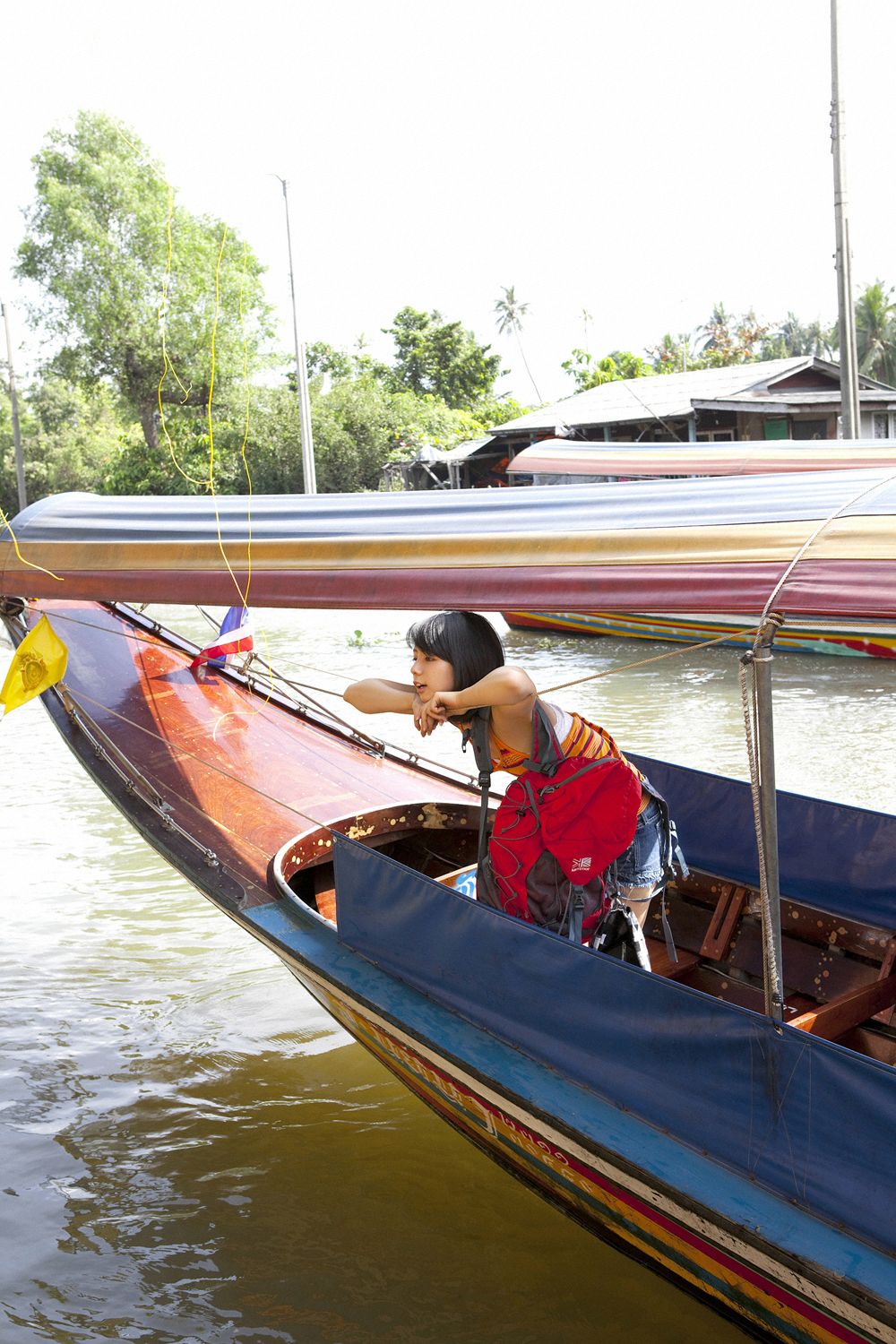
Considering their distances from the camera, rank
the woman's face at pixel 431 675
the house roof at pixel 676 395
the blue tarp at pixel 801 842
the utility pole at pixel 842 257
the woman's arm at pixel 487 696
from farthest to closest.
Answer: the house roof at pixel 676 395 < the utility pole at pixel 842 257 < the blue tarp at pixel 801 842 < the woman's face at pixel 431 675 < the woman's arm at pixel 487 696

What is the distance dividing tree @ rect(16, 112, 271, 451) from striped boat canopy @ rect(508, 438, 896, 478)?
18.6 meters

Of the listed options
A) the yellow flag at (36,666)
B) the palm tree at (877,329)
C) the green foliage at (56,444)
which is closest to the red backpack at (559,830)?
the yellow flag at (36,666)

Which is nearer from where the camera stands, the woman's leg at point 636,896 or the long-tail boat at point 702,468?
the woman's leg at point 636,896

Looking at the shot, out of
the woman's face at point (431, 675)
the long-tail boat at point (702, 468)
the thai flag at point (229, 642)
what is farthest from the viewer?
the long-tail boat at point (702, 468)

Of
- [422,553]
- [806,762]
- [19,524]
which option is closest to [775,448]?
[806,762]

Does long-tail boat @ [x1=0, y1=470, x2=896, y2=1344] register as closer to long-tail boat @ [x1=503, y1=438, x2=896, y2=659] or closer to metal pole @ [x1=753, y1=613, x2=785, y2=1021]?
metal pole @ [x1=753, y1=613, x2=785, y2=1021]

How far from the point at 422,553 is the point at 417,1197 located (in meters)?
2.07

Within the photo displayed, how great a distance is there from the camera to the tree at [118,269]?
27672 mm

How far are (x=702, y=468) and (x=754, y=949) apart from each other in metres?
5.01

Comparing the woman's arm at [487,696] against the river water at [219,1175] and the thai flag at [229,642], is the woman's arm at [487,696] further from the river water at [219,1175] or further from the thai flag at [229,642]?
the thai flag at [229,642]

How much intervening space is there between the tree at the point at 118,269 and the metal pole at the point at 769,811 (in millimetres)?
26707

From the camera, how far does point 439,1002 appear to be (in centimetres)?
309

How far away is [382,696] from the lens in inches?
116

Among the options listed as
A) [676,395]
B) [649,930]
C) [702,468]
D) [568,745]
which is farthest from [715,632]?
[568,745]
